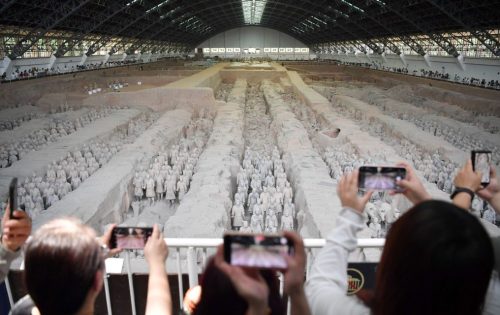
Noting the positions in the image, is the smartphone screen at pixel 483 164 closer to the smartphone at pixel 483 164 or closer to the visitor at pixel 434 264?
the smartphone at pixel 483 164

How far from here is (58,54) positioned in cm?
3111

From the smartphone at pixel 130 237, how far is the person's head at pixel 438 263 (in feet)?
3.31

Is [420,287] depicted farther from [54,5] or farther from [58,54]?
[58,54]

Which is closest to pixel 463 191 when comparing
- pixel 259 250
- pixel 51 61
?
pixel 259 250

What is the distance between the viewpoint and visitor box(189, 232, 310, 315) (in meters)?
1.17

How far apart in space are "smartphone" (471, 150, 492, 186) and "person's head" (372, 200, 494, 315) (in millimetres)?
930

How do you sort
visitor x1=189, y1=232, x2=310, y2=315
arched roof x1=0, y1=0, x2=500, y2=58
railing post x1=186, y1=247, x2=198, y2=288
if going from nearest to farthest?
visitor x1=189, y1=232, x2=310, y2=315 < railing post x1=186, y1=247, x2=198, y2=288 < arched roof x1=0, y1=0, x2=500, y2=58

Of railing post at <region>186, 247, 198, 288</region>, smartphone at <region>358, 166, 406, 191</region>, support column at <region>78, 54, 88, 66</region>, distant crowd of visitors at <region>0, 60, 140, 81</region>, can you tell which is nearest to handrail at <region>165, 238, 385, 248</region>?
railing post at <region>186, 247, 198, 288</region>

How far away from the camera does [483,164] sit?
1.93 meters

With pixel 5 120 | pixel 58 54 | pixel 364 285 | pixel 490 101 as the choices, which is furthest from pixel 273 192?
pixel 58 54

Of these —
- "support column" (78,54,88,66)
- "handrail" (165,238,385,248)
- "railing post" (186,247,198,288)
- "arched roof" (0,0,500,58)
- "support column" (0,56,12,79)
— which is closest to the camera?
"handrail" (165,238,385,248)

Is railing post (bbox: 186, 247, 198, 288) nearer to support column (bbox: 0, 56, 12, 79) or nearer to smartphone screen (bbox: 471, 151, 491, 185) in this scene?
smartphone screen (bbox: 471, 151, 491, 185)

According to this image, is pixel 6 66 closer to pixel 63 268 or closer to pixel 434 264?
pixel 63 268

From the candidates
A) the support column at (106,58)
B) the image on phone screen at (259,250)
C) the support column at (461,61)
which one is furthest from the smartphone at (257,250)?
the support column at (106,58)
